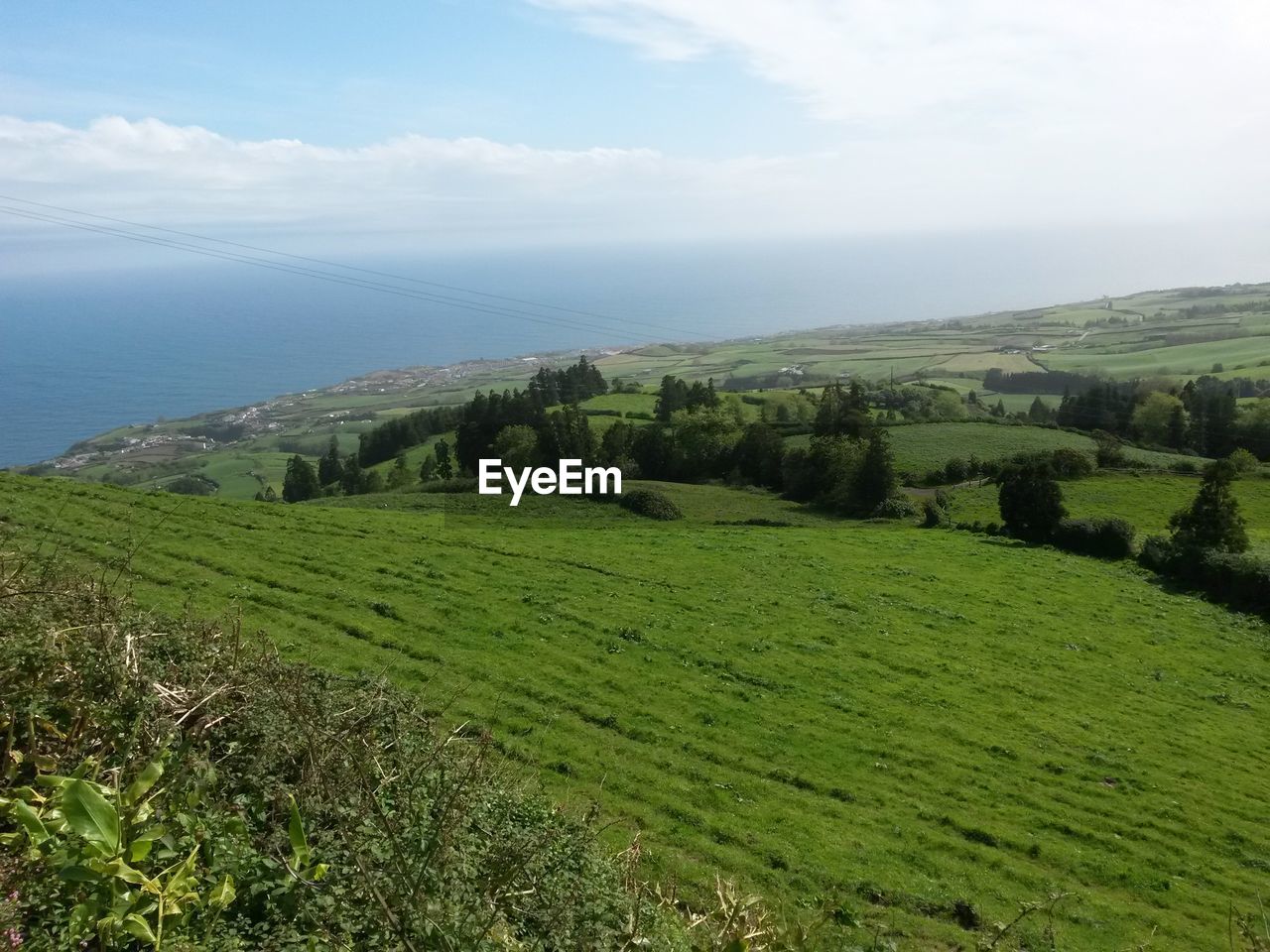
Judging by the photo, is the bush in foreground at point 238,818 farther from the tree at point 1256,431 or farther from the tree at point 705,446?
the tree at point 1256,431

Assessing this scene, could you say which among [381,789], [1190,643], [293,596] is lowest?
[1190,643]

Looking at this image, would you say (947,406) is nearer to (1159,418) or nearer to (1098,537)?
(1159,418)

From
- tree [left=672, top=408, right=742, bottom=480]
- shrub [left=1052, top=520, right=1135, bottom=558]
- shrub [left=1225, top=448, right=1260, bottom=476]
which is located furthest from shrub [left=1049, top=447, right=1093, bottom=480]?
tree [left=672, top=408, right=742, bottom=480]

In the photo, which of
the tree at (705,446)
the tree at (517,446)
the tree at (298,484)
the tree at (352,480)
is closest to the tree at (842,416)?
the tree at (705,446)

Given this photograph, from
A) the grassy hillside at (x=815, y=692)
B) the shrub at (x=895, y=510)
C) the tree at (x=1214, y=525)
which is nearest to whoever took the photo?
the grassy hillside at (x=815, y=692)

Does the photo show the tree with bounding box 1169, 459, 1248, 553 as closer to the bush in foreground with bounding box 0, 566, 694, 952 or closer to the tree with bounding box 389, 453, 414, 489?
the bush in foreground with bounding box 0, 566, 694, 952

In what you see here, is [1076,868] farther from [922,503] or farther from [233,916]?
[922,503]

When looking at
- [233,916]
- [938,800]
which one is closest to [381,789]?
[233,916]
